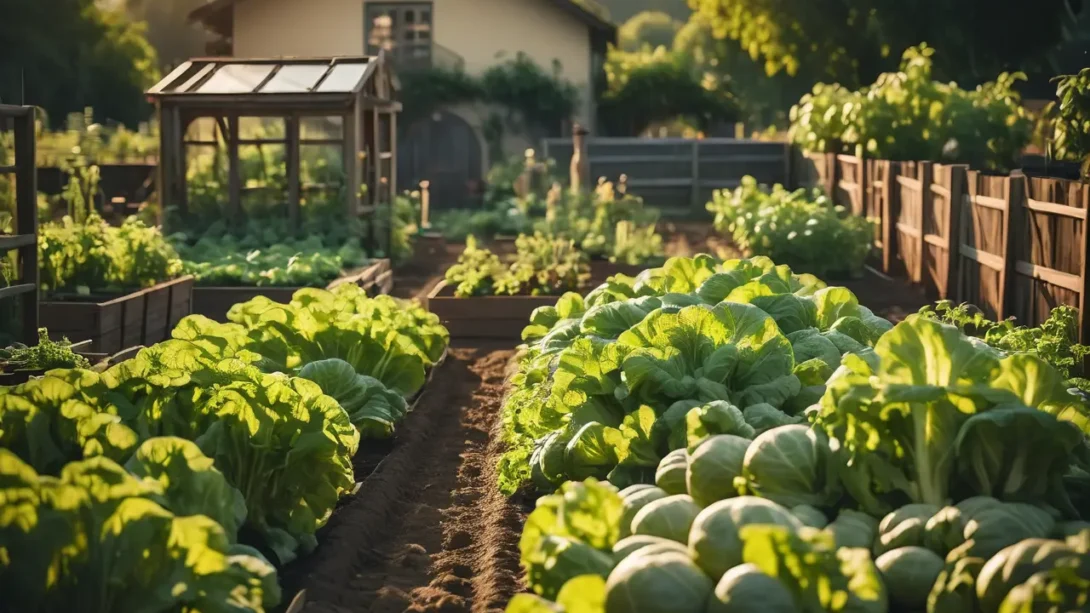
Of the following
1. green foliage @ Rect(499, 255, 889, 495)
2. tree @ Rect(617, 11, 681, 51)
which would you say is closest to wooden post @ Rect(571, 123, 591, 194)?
green foliage @ Rect(499, 255, 889, 495)

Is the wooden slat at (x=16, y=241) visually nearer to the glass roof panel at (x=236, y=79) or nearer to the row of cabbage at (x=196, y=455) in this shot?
the row of cabbage at (x=196, y=455)

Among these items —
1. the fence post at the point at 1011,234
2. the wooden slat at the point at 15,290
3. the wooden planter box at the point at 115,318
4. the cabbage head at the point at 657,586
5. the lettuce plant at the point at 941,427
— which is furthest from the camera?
the fence post at the point at 1011,234

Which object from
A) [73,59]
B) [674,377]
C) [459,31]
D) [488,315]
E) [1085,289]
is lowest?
[488,315]

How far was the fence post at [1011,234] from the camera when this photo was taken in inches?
382

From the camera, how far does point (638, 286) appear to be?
7.17 metres

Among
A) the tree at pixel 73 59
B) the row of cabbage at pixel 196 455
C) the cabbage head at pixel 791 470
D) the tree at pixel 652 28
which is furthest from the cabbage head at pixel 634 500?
the tree at pixel 652 28

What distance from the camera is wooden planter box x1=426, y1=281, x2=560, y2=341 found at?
11.5 meters

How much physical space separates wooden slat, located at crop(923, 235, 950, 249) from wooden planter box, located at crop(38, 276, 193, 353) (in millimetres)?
6425

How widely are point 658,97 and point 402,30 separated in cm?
625

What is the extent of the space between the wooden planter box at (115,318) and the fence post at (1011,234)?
5.78 meters

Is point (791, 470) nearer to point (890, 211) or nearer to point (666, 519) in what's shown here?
point (666, 519)

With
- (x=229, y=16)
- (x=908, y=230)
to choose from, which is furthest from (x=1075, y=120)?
(x=229, y=16)

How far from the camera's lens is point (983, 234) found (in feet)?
35.5

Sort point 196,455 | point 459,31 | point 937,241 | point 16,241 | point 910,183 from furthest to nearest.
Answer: point 459,31, point 910,183, point 937,241, point 16,241, point 196,455
